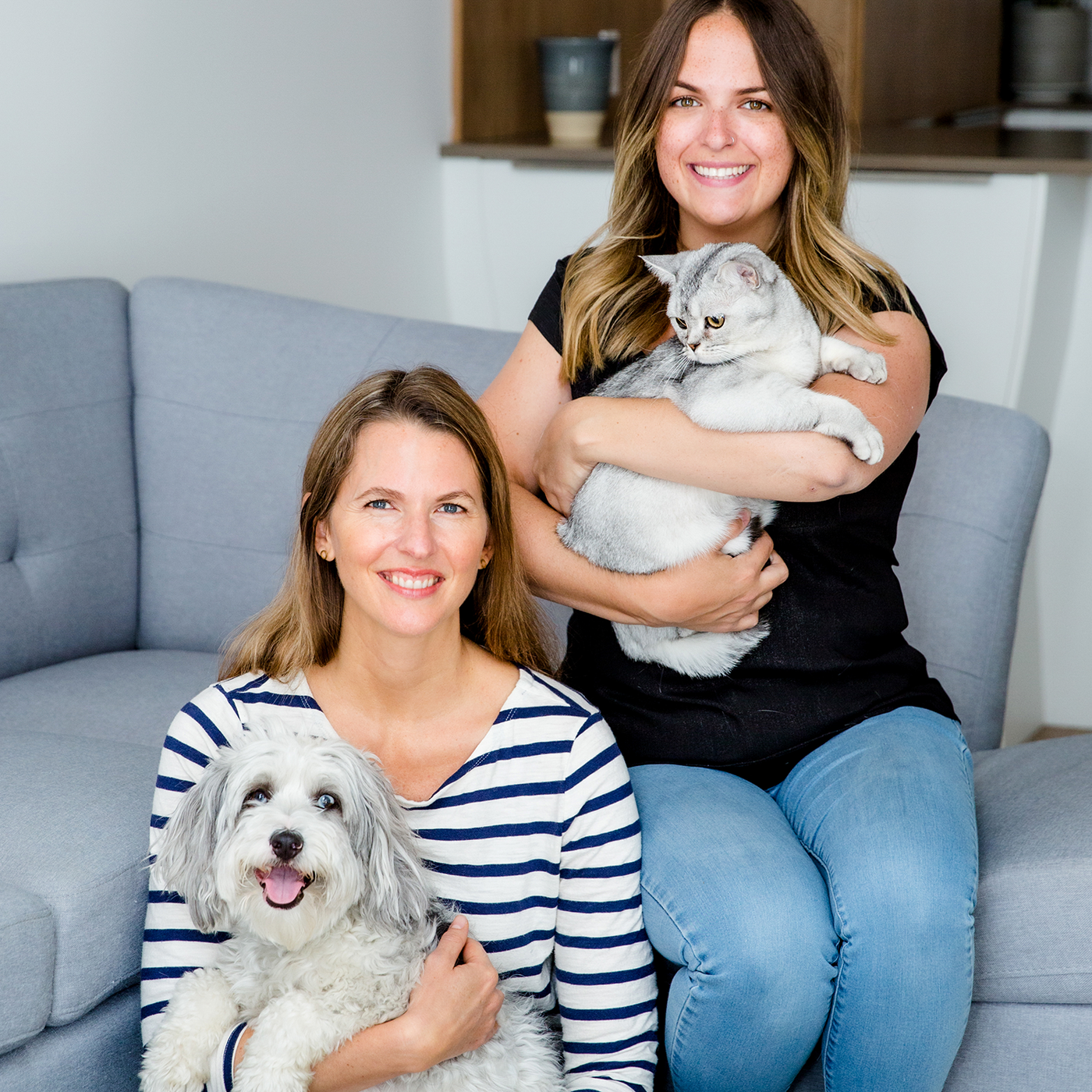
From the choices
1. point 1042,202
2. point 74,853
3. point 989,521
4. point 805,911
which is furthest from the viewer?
point 1042,202

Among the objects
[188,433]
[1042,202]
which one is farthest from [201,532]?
[1042,202]

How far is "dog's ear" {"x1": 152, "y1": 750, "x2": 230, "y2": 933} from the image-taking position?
4.27 ft

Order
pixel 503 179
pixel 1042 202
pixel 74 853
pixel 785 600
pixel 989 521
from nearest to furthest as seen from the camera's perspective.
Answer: pixel 74 853 < pixel 785 600 < pixel 989 521 < pixel 1042 202 < pixel 503 179

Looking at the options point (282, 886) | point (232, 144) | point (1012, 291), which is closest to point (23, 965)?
point (282, 886)

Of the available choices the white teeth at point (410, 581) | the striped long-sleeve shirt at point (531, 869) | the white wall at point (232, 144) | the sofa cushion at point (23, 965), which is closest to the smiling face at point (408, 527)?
the white teeth at point (410, 581)

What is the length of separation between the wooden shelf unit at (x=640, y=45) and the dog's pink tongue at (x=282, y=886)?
278 cm

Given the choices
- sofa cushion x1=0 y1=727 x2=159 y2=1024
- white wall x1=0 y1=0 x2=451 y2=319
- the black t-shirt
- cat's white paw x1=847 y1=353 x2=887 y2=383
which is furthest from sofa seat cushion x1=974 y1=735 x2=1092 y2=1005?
white wall x1=0 y1=0 x2=451 y2=319

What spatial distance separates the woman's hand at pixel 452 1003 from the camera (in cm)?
130

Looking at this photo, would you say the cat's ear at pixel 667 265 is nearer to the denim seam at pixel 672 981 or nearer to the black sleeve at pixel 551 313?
the black sleeve at pixel 551 313

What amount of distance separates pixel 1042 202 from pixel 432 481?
2082mm

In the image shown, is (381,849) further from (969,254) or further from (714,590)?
(969,254)

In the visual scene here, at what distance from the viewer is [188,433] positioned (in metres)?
2.42

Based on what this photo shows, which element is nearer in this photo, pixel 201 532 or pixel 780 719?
pixel 780 719

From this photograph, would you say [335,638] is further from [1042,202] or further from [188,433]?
[1042,202]
